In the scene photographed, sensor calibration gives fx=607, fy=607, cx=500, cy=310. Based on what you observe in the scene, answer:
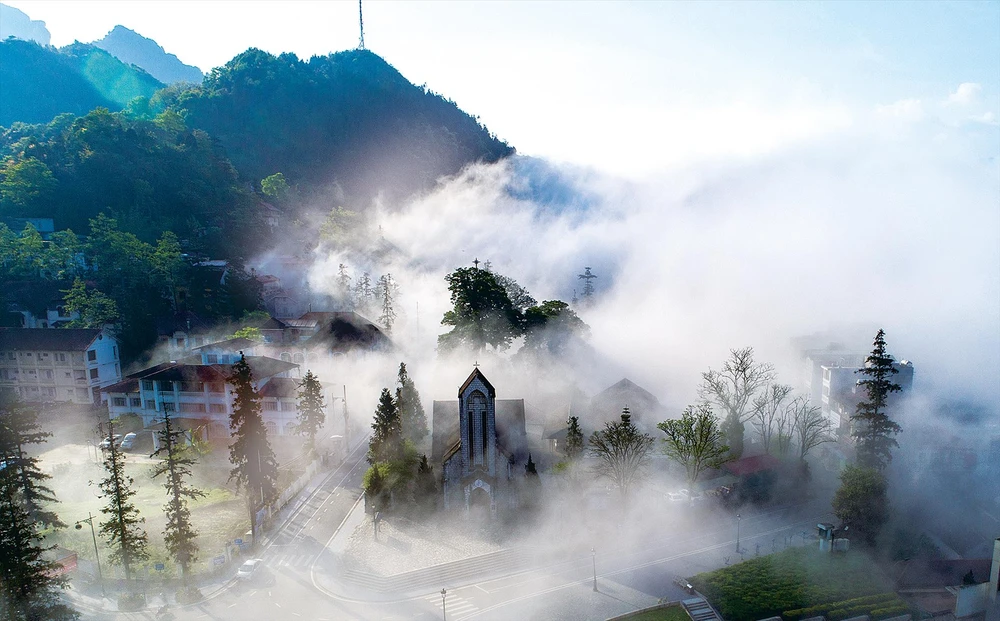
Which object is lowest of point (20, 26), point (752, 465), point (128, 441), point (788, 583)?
point (788, 583)

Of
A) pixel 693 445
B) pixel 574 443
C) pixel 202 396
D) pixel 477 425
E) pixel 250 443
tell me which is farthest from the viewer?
pixel 202 396

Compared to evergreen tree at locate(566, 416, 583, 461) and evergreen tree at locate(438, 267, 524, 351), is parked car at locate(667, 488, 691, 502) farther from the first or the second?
evergreen tree at locate(438, 267, 524, 351)

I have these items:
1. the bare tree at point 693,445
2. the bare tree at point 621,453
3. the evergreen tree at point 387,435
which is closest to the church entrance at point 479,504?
the evergreen tree at point 387,435

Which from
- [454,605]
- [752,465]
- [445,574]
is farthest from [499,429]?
[752,465]

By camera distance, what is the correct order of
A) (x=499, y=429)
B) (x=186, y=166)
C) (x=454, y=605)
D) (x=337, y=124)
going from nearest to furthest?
1. (x=454, y=605)
2. (x=499, y=429)
3. (x=186, y=166)
4. (x=337, y=124)

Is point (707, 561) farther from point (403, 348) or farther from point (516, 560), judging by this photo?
point (403, 348)

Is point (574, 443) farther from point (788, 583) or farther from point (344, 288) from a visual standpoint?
point (344, 288)

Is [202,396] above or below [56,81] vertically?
below
